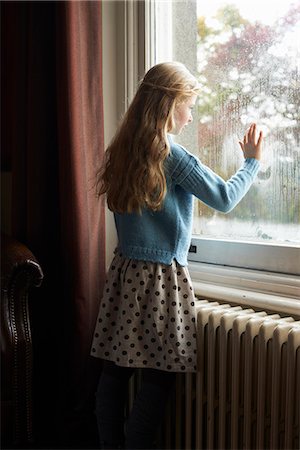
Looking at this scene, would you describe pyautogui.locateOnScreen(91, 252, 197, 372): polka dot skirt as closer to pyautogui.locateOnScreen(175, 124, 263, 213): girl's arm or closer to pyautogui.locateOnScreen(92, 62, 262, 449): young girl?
pyautogui.locateOnScreen(92, 62, 262, 449): young girl

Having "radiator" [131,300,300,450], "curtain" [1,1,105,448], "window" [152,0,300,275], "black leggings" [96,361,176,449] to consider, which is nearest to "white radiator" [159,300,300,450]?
"radiator" [131,300,300,450]

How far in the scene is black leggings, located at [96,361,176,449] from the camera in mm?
1907

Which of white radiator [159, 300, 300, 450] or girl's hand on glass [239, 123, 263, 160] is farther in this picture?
girl's hand on glass [239, 123, 263, 160]

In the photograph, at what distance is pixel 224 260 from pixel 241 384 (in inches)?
17.2

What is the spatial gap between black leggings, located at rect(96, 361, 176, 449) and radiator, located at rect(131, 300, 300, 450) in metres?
0.12

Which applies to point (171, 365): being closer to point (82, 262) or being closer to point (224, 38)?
point (82, 262)

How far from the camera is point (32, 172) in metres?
2.43

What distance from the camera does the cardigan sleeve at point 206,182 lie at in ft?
5.97

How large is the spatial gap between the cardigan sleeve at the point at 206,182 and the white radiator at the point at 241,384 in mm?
335

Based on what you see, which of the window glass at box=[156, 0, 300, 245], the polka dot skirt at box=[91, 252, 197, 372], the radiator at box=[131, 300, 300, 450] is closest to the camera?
the radiator at box=[131, 300, 300, 450]

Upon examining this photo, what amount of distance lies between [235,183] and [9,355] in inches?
36.1

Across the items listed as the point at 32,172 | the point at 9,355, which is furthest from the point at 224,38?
the point at 9,355

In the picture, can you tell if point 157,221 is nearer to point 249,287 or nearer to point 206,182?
point 206,182

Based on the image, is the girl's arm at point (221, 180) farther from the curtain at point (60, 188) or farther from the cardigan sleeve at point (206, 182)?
the curtain at point (60, 188)
